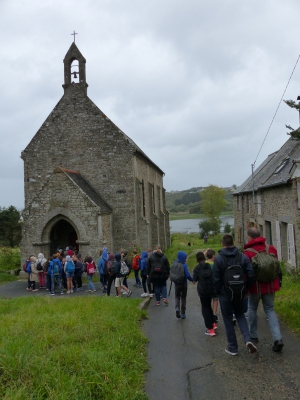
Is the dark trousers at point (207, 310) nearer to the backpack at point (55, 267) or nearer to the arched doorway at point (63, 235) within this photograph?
the backpack at point (55, 267)

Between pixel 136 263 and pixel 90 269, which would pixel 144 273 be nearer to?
pixel 136 263

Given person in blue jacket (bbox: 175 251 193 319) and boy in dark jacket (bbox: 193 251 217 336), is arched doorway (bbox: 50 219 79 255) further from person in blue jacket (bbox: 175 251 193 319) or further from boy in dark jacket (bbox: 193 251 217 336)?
boy in dark jacket (bbox: 193 251 217 336)

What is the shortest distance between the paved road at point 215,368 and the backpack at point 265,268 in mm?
1181

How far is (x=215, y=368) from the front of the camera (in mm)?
4848

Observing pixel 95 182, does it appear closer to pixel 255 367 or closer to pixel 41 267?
pixel 41 267

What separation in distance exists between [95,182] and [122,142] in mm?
2623

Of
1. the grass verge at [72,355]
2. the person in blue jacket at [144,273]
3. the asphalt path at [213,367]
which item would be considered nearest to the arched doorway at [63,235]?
the person in blue jacket at [144,273]

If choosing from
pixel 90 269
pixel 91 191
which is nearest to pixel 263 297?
pixel 90 269

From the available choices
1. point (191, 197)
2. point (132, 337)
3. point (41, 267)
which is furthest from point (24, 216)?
point (191, 197)

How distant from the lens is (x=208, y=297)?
618cm

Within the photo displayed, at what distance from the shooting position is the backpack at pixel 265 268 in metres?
5.22

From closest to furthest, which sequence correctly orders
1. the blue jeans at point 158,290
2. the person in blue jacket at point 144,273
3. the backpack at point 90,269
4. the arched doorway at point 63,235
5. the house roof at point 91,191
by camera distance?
1. the blue jeans at point 158,290
2. the person in blue jacket at point 144,273
3. the backpack at point 90,269
4. the house roof at point 91,191
5. the arched doorway at point 63,235

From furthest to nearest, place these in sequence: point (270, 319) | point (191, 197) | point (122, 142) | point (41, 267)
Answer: point (191, 197) < point (122, 142) < point (41, 267) < point (270, 319)

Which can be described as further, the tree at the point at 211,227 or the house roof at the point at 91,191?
→ the tree at the point at 211,227
